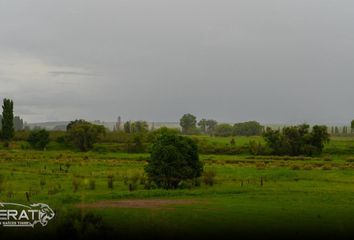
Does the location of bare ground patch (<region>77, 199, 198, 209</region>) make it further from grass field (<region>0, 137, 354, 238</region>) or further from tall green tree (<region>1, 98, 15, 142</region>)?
tall green tree (<region>1, 98, 15, 142</region>)

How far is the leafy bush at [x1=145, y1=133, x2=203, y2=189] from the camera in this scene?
50031 mm

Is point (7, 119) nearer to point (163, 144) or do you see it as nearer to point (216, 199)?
point (163, 144)

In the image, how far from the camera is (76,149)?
129125mm

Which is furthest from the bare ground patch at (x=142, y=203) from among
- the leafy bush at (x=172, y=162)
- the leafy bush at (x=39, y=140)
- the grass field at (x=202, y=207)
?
the leafy bush at (x=39, y=140)

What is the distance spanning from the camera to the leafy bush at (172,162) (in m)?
50.0

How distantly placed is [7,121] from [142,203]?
321ft

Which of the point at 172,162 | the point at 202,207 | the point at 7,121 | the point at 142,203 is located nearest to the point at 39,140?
the point at 7,121

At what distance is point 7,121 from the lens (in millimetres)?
125688

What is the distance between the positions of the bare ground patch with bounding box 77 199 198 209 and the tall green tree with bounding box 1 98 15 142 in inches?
3791

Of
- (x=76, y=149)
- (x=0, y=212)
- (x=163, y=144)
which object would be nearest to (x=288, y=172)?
(x=163, y=144)

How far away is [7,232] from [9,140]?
4311 inches

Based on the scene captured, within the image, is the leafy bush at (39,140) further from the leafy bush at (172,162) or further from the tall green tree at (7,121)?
the leafy bush at (172,162)

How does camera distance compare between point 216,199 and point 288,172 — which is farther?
point 288,172

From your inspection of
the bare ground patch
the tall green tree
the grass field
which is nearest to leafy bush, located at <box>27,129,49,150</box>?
the tall green tree
